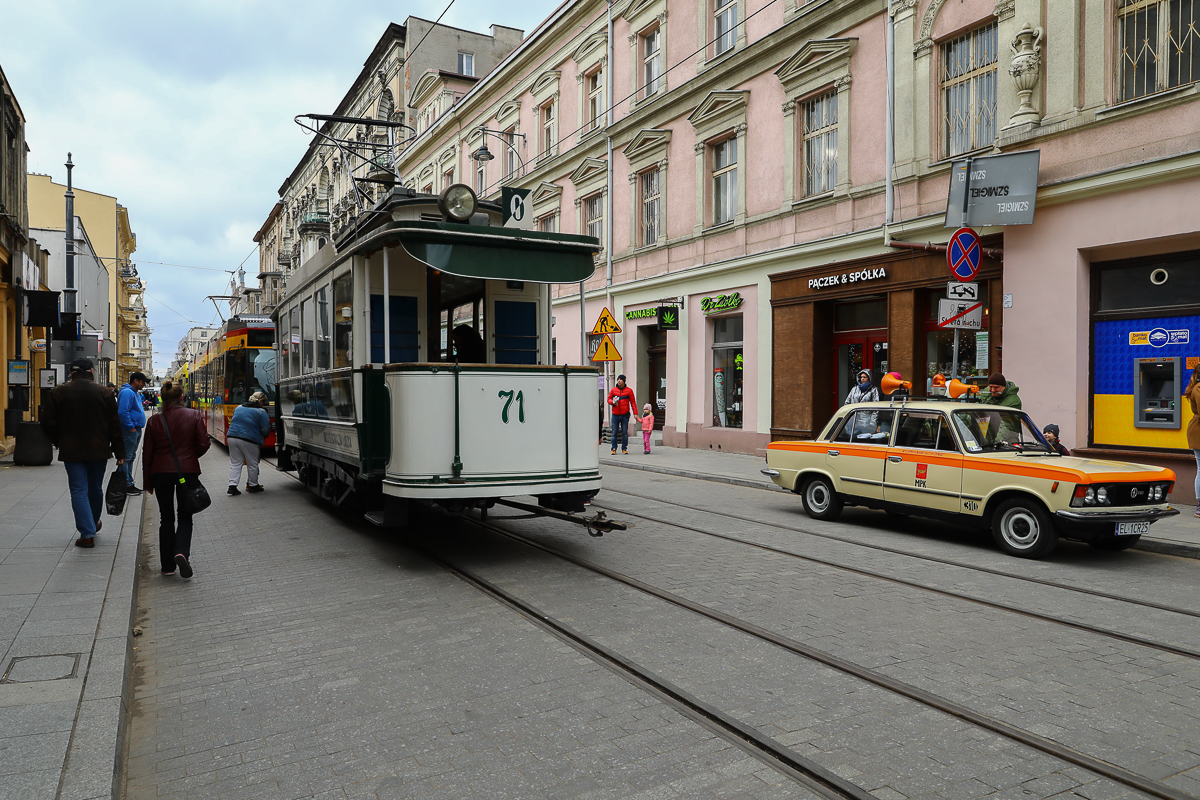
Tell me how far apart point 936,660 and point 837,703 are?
100 centimetres

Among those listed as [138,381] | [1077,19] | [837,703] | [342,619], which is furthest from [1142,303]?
[138,381]

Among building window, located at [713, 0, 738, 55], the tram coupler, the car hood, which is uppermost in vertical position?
building window, located at [713, 0, 738, 55]

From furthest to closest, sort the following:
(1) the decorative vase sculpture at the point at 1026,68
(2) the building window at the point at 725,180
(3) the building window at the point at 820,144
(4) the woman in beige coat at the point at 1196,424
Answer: (2) the building window at the point at 725,180 → (3) the building window at the point at 820,144 → (1) the decorative vase sculpture at the point at 1026,68 → (4) the woman in beige coat at the point at 1196,424

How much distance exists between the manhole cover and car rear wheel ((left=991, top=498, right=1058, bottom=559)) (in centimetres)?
769

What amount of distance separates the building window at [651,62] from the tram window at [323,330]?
14.7m

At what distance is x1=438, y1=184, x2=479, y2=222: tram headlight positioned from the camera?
25.7 feet

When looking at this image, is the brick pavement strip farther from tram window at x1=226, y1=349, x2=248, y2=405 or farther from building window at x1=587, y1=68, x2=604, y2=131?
building window at x1=587, y1=68, x2=604, y2=131

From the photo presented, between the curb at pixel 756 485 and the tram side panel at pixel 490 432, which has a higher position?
the tram side panel at pixel 490 432

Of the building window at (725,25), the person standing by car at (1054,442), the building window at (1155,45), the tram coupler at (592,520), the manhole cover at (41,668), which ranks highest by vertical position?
the building window at (725,25)

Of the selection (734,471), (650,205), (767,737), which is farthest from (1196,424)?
(650,205)

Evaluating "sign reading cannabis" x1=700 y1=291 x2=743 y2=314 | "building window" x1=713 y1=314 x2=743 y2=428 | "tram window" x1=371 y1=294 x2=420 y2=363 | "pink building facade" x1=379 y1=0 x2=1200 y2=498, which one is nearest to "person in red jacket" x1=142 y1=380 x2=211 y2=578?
"tram window" x1=371 y1=294 x2=420 y2=363

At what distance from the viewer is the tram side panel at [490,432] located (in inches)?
282

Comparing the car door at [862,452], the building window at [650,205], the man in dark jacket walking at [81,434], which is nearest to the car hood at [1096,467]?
the car door at [862,452]

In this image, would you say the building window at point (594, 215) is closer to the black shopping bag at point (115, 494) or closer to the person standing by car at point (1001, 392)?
the person standing by car at point (1001, 392)
